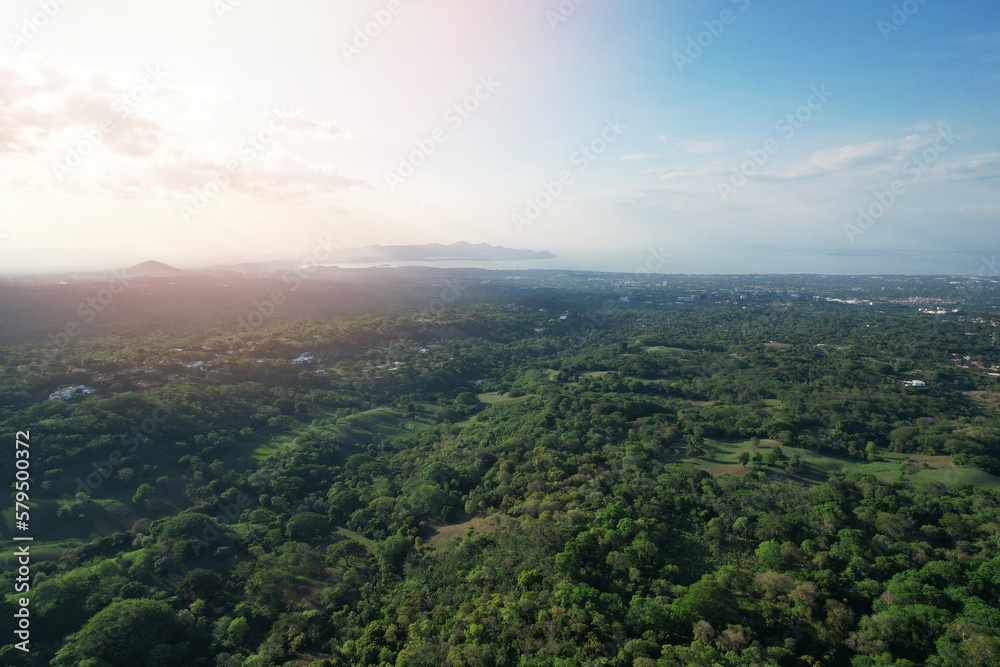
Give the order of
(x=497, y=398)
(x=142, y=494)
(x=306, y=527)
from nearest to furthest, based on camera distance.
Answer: (x=306, y=527), (x=142, y=494), (x=497, y=398)

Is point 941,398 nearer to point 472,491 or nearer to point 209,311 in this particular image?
point 472,491

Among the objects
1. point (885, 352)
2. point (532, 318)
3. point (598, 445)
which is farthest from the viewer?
point (532, 318)

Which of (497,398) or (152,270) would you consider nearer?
(497,398)

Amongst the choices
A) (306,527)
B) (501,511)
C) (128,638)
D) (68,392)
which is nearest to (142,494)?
(306,527)

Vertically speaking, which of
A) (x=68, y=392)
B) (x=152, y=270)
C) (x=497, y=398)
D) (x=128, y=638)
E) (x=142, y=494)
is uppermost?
(x=152, y=270)

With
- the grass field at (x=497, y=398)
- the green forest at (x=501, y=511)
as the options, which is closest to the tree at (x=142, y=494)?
the green forest at (x=501, y=511)

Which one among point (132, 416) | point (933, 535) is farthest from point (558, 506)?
point (132, 416)

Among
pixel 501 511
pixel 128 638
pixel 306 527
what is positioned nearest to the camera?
pixel 128 638

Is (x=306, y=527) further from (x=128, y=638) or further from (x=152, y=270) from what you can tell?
(x=152, y=270)

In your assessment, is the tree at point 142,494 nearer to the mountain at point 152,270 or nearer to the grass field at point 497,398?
the grass field at point 497,398
